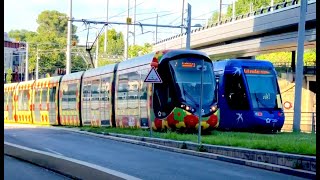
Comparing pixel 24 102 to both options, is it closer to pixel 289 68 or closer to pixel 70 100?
pixel 70 100

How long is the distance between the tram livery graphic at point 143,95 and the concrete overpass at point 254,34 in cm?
1756

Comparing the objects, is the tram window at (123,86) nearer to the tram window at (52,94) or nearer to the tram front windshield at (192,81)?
the tram front windshield at (192,81)

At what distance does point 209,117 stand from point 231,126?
4405mm

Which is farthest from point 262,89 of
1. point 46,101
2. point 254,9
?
point 254,9

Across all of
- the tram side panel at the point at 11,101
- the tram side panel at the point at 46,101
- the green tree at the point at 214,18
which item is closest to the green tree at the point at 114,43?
the tram side panel at the point at 11,101

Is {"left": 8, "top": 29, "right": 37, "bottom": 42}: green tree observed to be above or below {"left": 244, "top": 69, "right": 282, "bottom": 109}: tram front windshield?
above

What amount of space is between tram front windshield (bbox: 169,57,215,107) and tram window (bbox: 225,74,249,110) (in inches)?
130

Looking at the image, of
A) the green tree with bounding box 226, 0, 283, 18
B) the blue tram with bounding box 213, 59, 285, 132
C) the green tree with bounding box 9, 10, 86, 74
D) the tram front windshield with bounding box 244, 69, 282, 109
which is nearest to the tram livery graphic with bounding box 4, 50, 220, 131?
the blue tram with bounding box 213, 59, 285, 132

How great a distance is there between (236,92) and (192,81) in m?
4.42

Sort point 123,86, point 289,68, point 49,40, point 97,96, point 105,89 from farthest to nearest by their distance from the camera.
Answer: point 289,68, point 49,40, point 97,96, point 105,89, point 123,86

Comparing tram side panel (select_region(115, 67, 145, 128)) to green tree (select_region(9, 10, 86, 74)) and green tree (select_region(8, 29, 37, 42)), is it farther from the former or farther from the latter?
green tree (select_region(8, 29, 37, 42))

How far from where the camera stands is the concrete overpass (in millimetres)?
47219

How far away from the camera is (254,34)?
56062 mm
